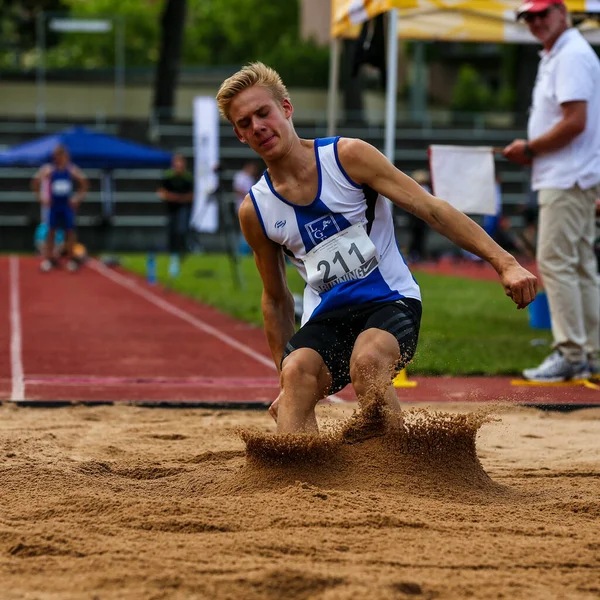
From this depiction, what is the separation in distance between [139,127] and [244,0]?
145 feet

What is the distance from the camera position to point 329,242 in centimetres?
425

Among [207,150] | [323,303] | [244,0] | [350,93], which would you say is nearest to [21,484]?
[323,303]

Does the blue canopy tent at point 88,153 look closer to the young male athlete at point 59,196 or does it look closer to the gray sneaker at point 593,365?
the young male athlete at point 59,196

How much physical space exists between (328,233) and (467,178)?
2.94 metres

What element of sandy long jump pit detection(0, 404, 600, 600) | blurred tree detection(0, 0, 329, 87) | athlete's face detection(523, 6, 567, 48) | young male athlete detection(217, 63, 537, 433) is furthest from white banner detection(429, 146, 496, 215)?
blurred tree detection(0, 0, 329, 87)

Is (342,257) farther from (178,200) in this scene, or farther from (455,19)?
(178,200)

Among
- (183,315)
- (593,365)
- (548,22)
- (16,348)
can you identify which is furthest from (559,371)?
(183,315)

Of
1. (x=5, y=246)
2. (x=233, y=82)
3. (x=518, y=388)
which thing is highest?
(x=233, y=82)

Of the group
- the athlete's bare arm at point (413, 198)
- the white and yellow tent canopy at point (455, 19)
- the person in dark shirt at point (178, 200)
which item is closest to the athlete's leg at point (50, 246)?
the person in dark shirt at point (178, 200)

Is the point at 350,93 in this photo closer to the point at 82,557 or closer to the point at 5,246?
the point at 5,246

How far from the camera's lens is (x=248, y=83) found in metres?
4.15

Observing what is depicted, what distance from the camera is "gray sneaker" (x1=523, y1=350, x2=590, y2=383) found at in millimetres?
6809

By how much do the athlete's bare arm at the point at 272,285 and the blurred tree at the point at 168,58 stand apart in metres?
28.8

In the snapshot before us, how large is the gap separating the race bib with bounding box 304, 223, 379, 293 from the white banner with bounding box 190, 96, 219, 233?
17289mm
